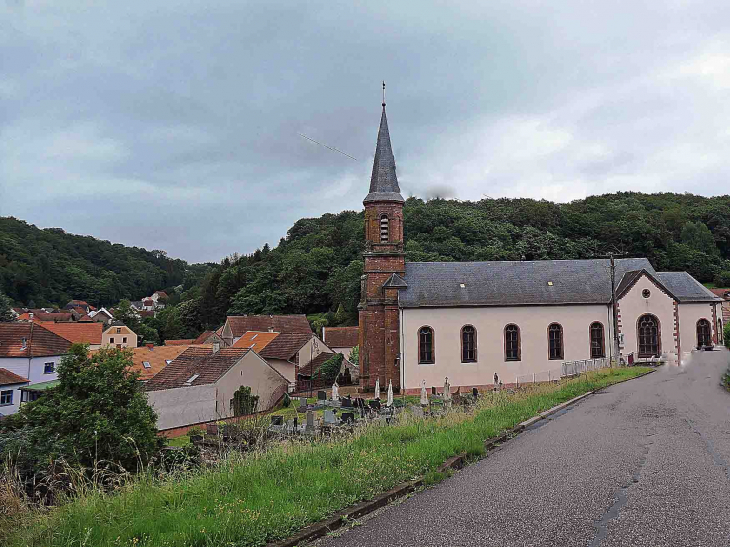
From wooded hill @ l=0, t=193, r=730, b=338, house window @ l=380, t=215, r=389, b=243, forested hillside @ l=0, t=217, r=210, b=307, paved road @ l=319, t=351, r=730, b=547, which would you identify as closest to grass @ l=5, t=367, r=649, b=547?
paved road @ l=319, t=351, r=730, b=547

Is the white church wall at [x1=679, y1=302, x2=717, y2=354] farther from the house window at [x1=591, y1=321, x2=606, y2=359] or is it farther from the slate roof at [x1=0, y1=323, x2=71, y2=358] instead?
the slate roof at [x1=0, y1=323, x2=71, y2=358]

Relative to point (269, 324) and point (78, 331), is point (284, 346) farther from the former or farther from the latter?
point (78, 331)

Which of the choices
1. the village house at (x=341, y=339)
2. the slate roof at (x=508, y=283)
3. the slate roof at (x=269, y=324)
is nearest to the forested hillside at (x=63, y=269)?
the slate roof at (x=269, y=324)

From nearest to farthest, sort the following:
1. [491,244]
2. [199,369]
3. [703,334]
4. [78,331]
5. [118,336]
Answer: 1. [199,369]
2. [703,334]
3. [78,331]
4. [118,336]
5. [491,244]

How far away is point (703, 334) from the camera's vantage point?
33375mm

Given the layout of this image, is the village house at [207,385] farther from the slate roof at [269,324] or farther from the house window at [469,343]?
the slate roof at [269,324]

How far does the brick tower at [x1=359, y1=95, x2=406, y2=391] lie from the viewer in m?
32.7

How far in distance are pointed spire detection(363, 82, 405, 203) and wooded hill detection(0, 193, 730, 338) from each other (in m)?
32.7

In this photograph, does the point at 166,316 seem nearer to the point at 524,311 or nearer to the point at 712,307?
the point at 524,311

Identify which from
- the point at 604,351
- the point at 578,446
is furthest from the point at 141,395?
the point at 604,351

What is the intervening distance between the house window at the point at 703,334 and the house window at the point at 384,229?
19.6 m

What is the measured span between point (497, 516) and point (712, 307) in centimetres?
3350

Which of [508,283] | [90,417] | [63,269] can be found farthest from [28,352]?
[63,269]

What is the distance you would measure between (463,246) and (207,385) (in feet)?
166
